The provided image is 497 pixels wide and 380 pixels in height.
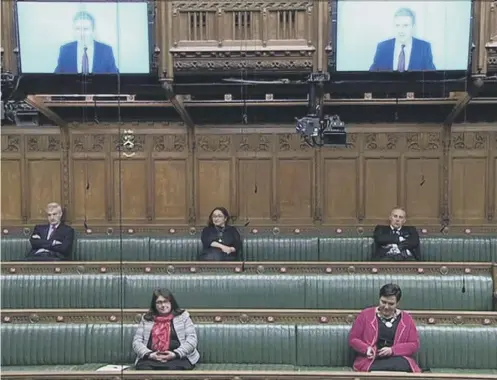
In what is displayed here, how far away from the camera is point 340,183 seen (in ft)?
25.2

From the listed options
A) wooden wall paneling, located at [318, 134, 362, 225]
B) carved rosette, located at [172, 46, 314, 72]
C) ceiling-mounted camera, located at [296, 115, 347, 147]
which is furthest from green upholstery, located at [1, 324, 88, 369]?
wooden wall paneling, located at [318, 134, 362, 225]

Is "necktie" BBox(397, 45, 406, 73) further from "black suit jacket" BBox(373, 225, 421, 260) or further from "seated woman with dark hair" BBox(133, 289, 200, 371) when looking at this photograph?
"seated woman with dark hair" BBox(133, 289, 200, 371)

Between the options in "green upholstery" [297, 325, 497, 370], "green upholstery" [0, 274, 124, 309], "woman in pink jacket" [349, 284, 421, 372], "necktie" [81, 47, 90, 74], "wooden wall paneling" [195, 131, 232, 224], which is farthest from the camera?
"wooden wall paneling" [195, 131, 232, 224]

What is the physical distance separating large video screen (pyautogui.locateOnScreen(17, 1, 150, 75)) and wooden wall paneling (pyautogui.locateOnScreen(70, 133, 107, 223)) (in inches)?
78.4

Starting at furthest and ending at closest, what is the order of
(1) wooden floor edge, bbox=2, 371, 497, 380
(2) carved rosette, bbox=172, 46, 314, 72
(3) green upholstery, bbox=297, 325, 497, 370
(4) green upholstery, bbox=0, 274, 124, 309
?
(2) carved rosette, bbox=172, 46, 314, 72 → (4) green upholstery, bbox=0, 274, 124, 309 → (3) green upholstery, bbox=297, 325, 497, 370 → (1) wooden floor edge, bbox=2, 371, 497, 380

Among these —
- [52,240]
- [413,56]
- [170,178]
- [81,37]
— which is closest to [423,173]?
[413,56]

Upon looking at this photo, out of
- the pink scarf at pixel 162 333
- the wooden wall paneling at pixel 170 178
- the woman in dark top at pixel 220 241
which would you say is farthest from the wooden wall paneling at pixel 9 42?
the pink scarf at pixel 162 333

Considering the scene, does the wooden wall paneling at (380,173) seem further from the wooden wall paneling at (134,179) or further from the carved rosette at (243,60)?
the wooden wall paneling at (134,179)

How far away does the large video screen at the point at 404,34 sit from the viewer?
18.8 ft

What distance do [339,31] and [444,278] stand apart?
8.25 ft

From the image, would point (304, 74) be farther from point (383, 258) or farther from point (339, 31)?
point (383, 258)

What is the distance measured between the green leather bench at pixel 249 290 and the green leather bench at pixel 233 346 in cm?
65

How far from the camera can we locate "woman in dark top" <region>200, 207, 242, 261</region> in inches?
224

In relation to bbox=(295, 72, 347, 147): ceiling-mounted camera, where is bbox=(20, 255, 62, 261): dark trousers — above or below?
below
